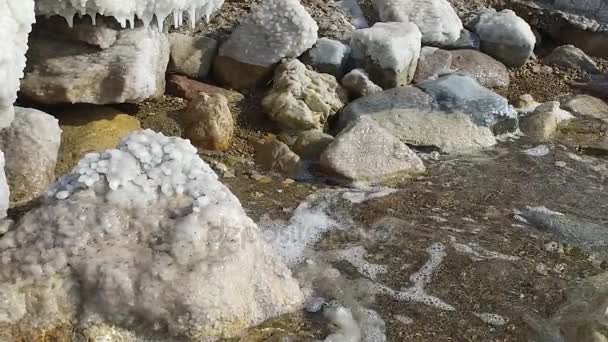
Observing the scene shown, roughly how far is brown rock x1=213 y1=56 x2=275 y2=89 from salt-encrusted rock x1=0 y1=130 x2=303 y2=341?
2512 mm

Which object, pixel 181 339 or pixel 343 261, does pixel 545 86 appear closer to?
pixel 343 261

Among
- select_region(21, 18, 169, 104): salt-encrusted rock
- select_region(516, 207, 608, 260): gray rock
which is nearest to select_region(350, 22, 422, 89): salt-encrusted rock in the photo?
select_region(516, 207, 608, 260): gray rock

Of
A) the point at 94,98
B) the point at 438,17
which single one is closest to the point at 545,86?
the point at 438,17

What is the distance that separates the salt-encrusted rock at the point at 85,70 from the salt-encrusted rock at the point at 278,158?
2.98 ft

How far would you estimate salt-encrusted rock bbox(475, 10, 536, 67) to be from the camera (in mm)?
6922

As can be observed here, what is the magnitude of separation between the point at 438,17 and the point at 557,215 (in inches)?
114

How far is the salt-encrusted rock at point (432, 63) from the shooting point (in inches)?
249

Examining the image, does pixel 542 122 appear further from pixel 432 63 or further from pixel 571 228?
pixel 571 228

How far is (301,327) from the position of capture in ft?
9.74

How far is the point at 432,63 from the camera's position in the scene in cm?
638

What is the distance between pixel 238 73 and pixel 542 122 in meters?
2.51

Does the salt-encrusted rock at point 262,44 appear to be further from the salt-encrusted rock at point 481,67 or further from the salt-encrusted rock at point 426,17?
the salt-encrusted rock at point 481,67

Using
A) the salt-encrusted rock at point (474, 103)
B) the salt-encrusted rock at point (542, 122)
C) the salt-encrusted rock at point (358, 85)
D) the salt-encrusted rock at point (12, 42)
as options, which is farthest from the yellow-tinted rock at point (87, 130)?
the salt-encrusted rock at point (542, 122)

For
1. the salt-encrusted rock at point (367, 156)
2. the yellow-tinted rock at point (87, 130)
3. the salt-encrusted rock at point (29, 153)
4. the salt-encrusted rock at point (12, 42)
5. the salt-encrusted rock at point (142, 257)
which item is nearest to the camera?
the salt-encrusted rock at point (142, 257)
